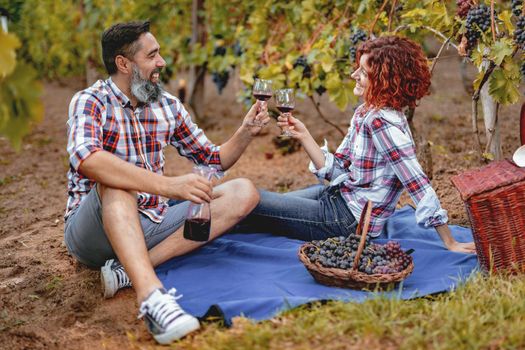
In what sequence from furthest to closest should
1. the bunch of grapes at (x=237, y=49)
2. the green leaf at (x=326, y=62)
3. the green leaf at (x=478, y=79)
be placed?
the bunch of grapes at (x=237, y=49) → the green leaf at (x=326, y=62) → the green leaf at (x=478, y=79)

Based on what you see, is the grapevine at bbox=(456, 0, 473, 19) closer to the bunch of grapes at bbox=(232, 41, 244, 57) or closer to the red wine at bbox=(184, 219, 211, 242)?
the red wine at bbox=(184, 219, 211, 242)

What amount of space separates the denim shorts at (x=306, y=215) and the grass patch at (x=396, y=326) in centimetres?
78

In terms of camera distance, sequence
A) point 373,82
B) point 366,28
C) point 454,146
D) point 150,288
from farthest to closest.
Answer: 1. point 454,146
2. point 366,28
3. point 373,82
4. point 150,288

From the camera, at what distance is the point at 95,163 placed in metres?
2.83

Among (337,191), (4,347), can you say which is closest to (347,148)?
(337,191)

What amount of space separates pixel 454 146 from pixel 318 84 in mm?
1408

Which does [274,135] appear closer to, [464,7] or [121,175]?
[464,7]

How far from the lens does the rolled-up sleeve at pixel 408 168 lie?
10.1 ft

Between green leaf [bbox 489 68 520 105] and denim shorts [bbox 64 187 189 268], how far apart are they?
1.64m

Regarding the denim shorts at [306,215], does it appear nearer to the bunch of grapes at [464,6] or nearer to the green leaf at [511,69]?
the green leaf at [511,69]

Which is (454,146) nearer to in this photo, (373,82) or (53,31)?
(373,82)

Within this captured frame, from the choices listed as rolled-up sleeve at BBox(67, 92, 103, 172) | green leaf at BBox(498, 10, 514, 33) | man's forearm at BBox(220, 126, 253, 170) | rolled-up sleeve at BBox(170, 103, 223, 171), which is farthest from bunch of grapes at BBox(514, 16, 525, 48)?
rolled-up sleeve at BBox(67, 92, 103, 172)

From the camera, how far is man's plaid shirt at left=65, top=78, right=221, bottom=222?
2.94 metres

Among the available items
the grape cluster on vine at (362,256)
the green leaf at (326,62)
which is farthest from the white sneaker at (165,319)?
the green leaf at (326,62)
